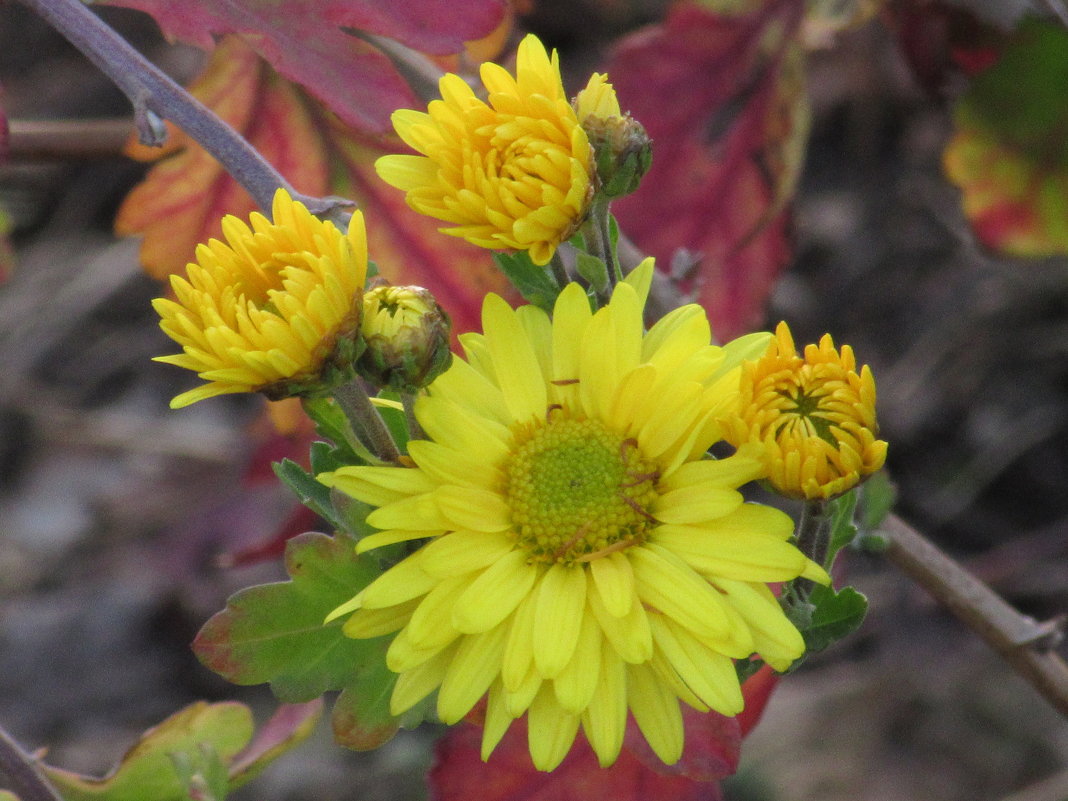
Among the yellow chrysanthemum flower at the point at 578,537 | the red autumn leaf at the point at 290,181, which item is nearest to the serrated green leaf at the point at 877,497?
the yellow chrysanthemum flower at the point at 578,537

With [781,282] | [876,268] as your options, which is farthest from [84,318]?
[876,268]

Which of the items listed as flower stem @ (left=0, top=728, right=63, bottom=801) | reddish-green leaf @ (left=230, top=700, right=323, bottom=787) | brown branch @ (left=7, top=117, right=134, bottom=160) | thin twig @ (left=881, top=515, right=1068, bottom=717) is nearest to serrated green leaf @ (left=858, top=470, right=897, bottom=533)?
thin twig @ (left=881, top=515, right=1068, bottom=717)

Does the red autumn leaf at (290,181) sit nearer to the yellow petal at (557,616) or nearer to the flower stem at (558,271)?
the flower stem at (558,271)

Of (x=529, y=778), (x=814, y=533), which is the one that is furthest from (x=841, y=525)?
(x=529, y=778)

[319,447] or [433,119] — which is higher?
[433,119]

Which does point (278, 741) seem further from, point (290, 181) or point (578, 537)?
point (290, 181)

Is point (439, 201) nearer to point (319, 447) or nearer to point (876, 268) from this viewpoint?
point (319, 447)
